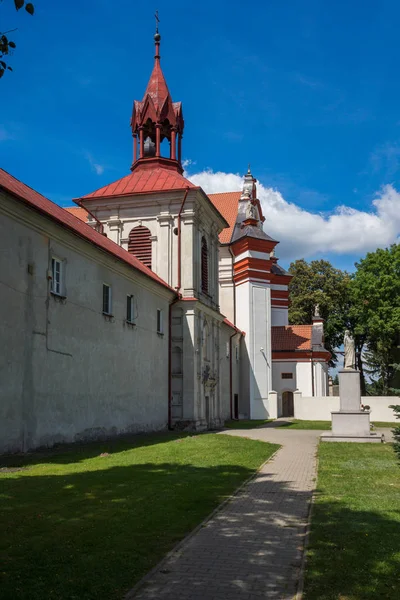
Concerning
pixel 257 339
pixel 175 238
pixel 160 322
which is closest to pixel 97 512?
pixel 160 322

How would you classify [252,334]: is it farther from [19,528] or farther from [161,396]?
[19,528]

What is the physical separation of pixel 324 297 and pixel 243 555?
5360 cm

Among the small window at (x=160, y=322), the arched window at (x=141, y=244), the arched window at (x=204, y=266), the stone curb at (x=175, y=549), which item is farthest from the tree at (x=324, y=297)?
the stone curb at (x=175, y=549)

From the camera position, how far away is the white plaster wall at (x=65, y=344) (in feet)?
48.5

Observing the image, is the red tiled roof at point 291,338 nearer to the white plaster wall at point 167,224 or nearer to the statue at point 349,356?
the white plaster wall at point 167,224

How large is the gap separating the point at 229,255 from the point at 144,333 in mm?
21100

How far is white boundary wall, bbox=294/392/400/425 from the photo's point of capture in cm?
4044

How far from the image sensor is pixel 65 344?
17344 millimetres

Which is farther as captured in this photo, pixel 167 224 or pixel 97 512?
pixel 167 224

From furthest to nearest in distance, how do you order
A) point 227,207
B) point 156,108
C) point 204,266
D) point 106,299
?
1. point 227,207
2. point 156,108
3. point 204,266
4. point 106,299

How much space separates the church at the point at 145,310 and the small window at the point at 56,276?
0.03 m

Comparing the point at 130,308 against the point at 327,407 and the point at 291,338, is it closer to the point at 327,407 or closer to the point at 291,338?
the point at 327,407

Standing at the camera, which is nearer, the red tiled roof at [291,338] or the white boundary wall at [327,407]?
the white boundary wall at [327,407]

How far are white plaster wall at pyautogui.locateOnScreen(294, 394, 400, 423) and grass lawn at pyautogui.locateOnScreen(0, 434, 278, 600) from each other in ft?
85.7
